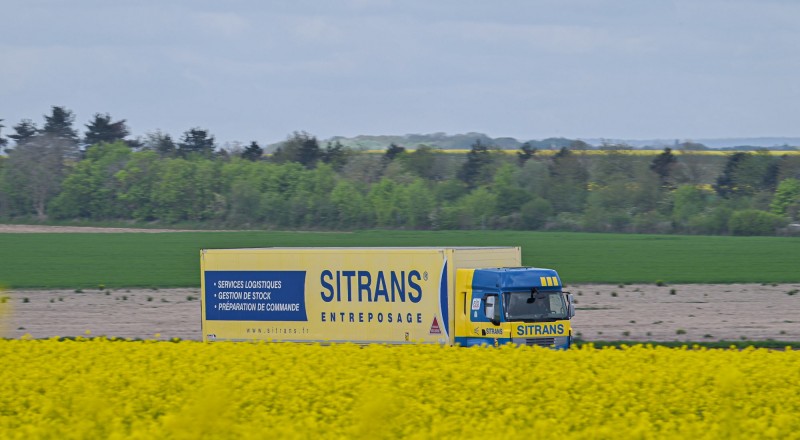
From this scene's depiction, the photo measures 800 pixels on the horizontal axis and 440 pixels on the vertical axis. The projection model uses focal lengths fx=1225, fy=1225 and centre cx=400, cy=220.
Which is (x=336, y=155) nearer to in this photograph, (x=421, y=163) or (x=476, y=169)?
(x=421, y=163)

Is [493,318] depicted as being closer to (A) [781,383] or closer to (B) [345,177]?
(A) [781,383]

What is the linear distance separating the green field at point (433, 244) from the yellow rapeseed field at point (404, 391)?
37843 mm

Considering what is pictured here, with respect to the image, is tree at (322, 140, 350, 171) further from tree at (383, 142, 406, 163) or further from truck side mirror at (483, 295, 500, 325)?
truck side mirror at (483, 295, 500, 325)

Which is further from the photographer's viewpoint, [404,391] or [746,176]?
[746,176]

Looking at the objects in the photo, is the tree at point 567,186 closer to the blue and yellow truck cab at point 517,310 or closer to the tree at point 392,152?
→ the tree at point 392,152

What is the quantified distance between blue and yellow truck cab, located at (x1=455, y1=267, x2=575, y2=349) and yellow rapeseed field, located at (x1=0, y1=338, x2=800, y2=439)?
22.7 feet

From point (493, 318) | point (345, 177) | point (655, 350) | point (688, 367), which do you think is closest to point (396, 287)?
point (493, 318)

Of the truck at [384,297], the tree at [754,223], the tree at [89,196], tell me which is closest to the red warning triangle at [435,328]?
the truck at [384,297]

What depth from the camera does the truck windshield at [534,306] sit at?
27.1 metres

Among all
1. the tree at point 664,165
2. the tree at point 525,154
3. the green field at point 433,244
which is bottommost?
the green field at point 433,244

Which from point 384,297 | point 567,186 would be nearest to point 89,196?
point 567,186

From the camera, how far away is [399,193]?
373 ft

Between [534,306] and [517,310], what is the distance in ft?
1.41

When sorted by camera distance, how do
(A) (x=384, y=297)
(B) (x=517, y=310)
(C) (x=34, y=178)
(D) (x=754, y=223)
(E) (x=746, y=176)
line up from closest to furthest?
(B) (x=517, y=310), (A) (x=384, y=297), (D) (x=754, y=223), (C) (x=34, y=178), (E) (x=746, y=176)
